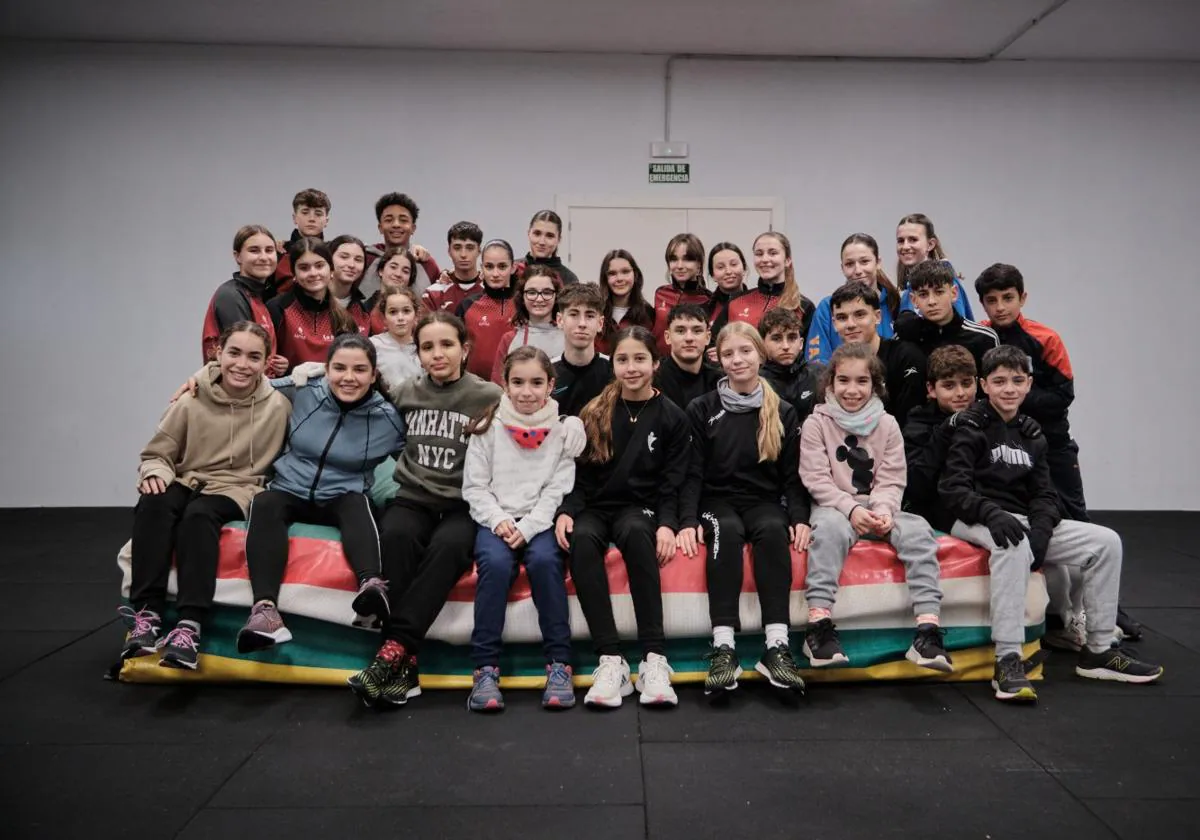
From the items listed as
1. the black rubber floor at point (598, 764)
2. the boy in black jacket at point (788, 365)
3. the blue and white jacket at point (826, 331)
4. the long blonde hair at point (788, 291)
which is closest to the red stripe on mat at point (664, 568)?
the black rubber floor at point (598, 764)

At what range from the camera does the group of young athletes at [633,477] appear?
2.51 meters

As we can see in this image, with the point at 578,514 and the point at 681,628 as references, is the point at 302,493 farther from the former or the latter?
the point at 681,628

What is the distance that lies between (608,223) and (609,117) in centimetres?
75

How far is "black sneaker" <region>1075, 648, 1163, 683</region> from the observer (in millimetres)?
2643

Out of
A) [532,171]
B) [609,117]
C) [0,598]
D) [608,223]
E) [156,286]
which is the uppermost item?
[609,117]

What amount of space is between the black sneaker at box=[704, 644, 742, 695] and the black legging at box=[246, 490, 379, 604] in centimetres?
107

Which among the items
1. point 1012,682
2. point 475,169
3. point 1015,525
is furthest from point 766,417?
point 475,169

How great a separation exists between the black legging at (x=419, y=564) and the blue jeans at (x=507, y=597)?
0.08m

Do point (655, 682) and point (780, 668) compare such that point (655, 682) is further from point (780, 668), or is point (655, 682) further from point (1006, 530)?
point (1006, 530)

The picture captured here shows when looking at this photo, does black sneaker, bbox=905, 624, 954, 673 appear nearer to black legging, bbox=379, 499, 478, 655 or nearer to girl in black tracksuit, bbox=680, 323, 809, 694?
girl in black tracksuit, bbox=680, 323, 809, 694

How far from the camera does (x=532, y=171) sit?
5859 millimetres

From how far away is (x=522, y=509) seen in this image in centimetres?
266

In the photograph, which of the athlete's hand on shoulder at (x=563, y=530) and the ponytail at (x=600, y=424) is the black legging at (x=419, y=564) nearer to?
the athlete's hand on shoulder at (x=563, y=530)

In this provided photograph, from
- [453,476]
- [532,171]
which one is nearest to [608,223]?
[532,171]
